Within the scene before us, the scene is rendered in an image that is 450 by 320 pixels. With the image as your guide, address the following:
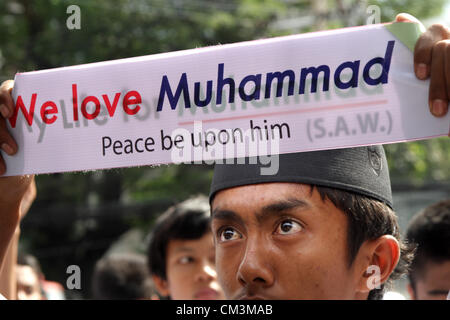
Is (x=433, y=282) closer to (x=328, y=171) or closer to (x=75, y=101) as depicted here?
(x=328, y=171)

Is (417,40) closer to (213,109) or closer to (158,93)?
(213,109)

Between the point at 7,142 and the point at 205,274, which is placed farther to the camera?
the point at 205,274

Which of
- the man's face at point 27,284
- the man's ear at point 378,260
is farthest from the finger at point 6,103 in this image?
the man's face at point 27,284

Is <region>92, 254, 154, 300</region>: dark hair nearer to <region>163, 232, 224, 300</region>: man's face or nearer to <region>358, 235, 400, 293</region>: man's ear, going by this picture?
<region>163, 232, 224, 300</region>: man's face

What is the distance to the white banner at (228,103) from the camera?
158cm

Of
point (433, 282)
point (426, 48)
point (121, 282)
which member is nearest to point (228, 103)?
point (426, 48)

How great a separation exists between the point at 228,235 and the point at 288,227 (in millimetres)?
211

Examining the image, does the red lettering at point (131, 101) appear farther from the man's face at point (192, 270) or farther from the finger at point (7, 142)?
the man's face at point (192, 270)

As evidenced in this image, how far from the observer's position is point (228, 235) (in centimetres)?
189

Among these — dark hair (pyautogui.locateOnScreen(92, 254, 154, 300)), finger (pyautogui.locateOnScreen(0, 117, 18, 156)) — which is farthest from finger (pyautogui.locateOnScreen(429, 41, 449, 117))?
dark hair (pyautogui.locateOnScreen(92, 254, 154, 300))

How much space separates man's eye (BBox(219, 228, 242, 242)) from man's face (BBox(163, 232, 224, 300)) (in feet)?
4.72

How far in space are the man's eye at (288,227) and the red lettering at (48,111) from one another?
0.74m

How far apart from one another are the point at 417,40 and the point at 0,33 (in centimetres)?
1111

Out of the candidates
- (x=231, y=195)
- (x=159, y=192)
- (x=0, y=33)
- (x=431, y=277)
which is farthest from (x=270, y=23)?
(x=231, y=195)
